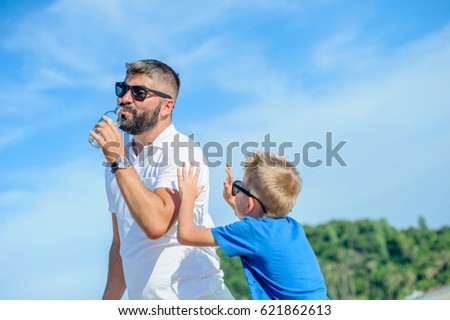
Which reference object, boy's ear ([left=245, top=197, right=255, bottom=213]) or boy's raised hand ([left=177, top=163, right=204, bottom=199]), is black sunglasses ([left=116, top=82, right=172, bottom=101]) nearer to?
boy's raised hand ([left=177, top=163, right=204, bottom=199])

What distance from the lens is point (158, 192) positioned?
201 inches

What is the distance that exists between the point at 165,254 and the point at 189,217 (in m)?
0.48

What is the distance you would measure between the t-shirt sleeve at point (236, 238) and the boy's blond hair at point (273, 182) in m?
0.34

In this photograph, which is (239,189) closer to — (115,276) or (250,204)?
(250,204)

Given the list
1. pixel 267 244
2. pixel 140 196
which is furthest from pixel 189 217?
pixel 267 244

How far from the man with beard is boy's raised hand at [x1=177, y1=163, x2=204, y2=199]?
10cm

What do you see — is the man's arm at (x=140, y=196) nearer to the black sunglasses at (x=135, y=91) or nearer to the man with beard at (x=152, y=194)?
the man with beard at (x=152, y=194)

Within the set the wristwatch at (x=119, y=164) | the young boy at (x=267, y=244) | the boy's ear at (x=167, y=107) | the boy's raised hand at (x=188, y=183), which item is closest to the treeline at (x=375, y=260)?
the boy's ear at (x=167, y=107)

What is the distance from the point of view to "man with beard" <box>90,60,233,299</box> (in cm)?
496

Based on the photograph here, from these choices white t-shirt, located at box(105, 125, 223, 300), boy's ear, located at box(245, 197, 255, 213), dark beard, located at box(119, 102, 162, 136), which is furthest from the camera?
dark beard, located at box(119, 102, 162, 136)

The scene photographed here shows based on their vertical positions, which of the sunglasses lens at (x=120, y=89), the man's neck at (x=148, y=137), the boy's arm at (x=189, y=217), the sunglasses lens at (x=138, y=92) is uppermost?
the sunglasses lens at (x=120, y=89)

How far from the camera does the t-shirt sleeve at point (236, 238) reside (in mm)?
4950

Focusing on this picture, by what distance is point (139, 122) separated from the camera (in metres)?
5.70

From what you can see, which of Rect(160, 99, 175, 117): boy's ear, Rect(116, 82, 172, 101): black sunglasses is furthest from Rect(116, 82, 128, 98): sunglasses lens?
Rect(160, 99, 175, 117): boy's ear
